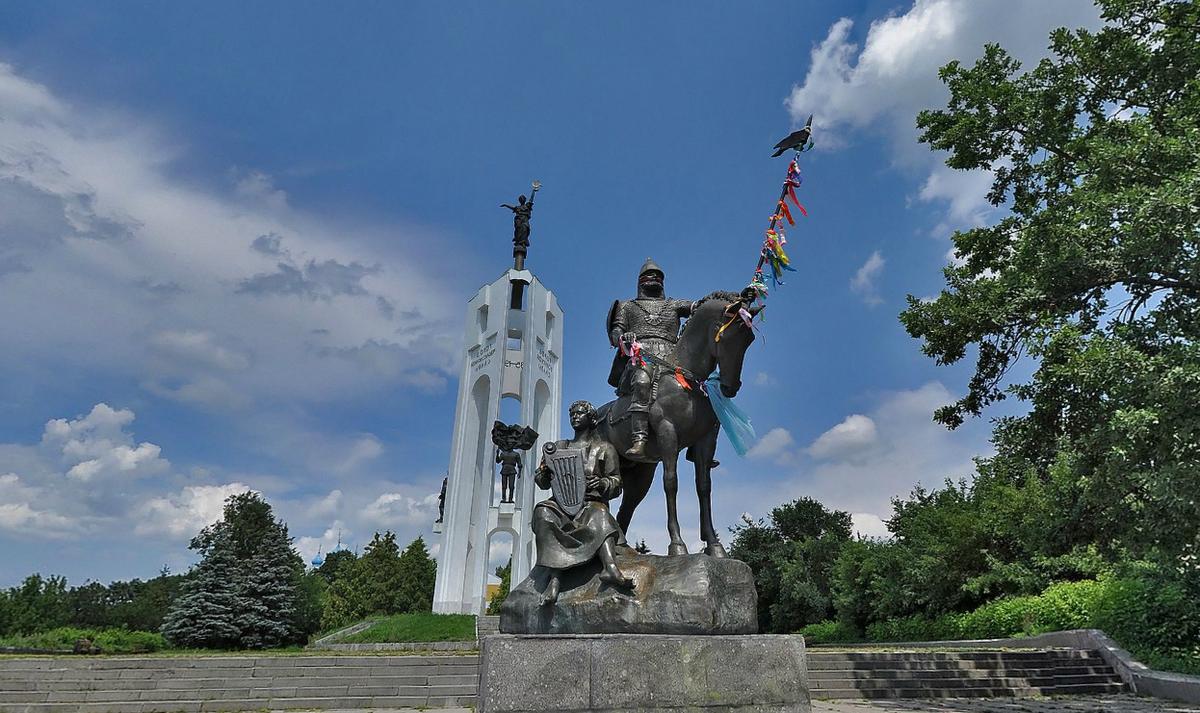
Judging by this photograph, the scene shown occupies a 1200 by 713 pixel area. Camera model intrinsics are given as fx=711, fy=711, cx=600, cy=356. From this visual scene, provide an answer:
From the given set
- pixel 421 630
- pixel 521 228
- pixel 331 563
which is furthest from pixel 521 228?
pixel 331 563

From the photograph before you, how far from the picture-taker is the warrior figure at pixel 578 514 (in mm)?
5168

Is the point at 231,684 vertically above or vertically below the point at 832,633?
below

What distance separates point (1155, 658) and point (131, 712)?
51.2ft

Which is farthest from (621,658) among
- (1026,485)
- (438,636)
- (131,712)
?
(438,636)

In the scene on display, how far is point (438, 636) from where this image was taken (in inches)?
985

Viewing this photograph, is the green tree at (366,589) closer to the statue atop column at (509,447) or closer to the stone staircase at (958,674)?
the statue atop column at (509,447)

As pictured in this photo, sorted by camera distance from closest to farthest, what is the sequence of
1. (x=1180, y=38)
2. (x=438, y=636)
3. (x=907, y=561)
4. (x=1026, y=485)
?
(x=1180, y=38)
(x=1026, y=485)
(x=907, y=561)
(x=438, y=636)

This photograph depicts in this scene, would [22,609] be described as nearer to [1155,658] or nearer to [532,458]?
[532,458]

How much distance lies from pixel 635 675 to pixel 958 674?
9.88 metres

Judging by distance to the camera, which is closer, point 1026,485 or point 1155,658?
point 1155,658

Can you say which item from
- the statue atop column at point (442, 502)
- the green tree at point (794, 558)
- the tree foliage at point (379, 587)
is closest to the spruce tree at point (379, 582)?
the tree foliage at point (379, 587)

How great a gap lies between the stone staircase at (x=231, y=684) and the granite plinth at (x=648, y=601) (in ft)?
20.6

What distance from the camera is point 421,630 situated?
2591 cm

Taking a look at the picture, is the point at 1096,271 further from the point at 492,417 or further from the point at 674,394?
the point at 492,417
